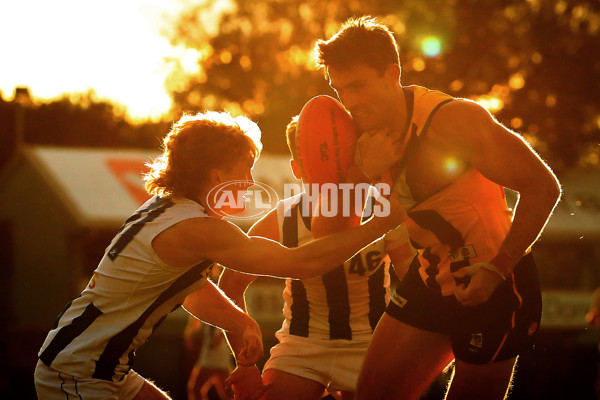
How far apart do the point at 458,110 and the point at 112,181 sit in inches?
548

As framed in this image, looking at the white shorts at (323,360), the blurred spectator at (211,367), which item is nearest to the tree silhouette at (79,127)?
the blurred spectator at (211,367)

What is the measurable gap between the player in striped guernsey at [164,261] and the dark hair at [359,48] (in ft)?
1.82

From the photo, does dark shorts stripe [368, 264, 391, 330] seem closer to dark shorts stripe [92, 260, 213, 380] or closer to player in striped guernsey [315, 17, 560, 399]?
player in striped guernsey [315, 17, 560, 399]

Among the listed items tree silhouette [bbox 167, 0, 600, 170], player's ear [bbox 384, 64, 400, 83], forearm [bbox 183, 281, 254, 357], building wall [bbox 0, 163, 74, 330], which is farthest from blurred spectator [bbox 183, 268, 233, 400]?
tree silhouette [bbox 167, 0, 600, 170]

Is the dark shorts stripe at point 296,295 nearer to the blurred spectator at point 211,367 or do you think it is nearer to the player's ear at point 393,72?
the player's ear at point 393,72

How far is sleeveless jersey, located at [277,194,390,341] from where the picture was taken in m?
5.20

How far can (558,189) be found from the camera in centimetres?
363

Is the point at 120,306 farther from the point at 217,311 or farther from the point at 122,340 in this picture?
the point at 217,311

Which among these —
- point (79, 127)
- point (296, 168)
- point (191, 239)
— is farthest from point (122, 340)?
point (79, 127)

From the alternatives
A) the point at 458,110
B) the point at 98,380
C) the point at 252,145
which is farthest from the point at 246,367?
the point at 458,110

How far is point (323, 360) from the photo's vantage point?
5.07 metres

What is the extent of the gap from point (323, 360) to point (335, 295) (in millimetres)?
413

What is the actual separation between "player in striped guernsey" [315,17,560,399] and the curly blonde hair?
21.1 inches

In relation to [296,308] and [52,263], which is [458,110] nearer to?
[296,308]
